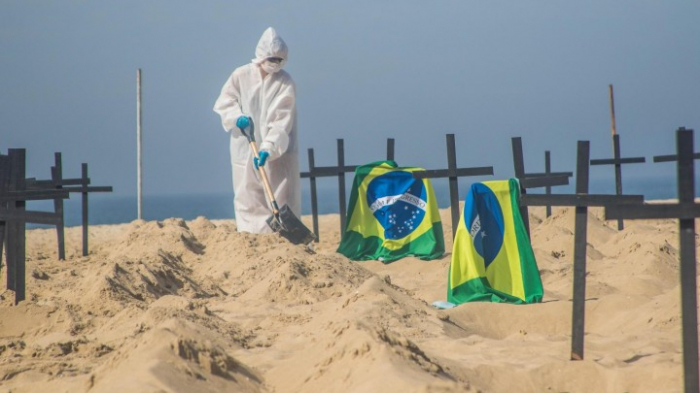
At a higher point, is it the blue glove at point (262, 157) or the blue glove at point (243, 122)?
the blue glove at point (243, 122)

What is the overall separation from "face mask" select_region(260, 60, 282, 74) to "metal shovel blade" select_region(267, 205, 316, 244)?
6.87 feet

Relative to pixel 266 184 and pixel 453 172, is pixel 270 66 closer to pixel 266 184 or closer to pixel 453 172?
pixel 266 184

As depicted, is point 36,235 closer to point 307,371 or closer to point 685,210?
point 307,371

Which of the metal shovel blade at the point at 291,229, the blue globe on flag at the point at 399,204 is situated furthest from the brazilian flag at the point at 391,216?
the metal shovel blade at the point at 291,229

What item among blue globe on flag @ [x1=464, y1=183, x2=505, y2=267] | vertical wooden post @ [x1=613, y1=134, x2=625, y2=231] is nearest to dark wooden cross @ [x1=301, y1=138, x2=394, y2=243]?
vertical wooden post @ [x1=613, y1=134, x2=625, y2=231]

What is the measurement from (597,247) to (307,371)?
416 inches

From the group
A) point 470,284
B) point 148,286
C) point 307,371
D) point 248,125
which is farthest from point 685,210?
point 248,125

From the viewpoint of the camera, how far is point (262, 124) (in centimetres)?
1516

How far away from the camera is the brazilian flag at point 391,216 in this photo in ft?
48.2

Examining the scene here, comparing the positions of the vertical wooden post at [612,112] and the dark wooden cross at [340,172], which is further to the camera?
the vertical wooden post at [612,112]

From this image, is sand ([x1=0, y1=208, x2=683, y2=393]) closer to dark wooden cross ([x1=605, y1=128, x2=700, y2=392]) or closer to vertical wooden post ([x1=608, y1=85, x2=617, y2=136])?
dark wooden cross ([x1=605, y1=128, x2=700, y2=392])

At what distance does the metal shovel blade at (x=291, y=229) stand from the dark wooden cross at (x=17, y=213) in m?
4.67

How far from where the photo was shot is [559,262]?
1372cm

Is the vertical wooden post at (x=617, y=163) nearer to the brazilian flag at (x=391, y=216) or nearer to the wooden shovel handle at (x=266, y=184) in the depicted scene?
the brazilian flag at (x=391, y=216)
